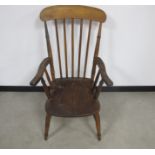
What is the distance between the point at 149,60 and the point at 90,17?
2.68 feet

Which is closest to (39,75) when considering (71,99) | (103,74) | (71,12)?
(71,99)

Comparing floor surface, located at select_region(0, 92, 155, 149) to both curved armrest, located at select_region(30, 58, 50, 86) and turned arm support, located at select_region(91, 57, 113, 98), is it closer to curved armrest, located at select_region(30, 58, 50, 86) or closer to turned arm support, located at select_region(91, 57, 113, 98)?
turned arm support, located at select_region(91, 57, 113, 98)

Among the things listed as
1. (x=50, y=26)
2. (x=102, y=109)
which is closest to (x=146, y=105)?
(x=102, y=109)

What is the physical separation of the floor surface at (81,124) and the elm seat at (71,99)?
0.34m

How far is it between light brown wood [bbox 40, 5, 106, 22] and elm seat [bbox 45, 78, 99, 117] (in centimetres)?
52

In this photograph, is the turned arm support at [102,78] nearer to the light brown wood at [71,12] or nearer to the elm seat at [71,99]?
the elm seat at [71,99]

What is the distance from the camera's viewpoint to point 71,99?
1861 millimetres

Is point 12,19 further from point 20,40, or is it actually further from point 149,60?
point 149,60

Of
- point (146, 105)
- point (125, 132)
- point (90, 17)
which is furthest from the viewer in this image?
point (146, 105)

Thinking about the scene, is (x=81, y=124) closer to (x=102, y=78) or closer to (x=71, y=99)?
(x=71, y=99)

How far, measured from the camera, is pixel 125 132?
206 cm

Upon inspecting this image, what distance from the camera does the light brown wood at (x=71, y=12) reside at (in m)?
1.91

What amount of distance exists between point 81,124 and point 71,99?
390 millimetres

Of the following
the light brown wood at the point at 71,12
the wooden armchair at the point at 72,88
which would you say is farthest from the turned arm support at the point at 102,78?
the light brown wood at the point at 71,12
